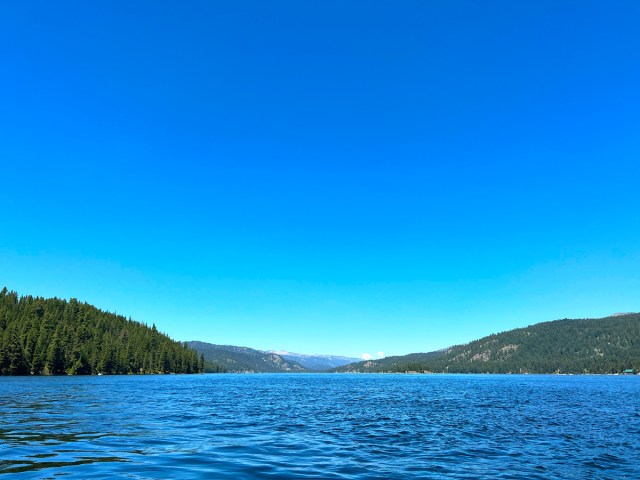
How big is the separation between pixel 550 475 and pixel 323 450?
39.8 feet

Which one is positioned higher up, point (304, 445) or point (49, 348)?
point (49, 348)

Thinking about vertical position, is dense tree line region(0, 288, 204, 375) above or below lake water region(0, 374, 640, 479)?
above

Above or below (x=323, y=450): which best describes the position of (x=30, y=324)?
above

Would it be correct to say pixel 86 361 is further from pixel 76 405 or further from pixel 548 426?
pixel 548 426

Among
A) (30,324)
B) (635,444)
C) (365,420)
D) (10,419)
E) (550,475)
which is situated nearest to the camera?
(550,475)

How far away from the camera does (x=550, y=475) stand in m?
20.4

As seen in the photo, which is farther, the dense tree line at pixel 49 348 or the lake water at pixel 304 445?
the dense tree line at pixel 49 348

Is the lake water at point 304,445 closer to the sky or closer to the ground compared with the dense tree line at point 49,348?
closer to the ground

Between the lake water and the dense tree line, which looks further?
the dense tree line

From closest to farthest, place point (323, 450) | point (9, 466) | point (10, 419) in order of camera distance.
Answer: point (9, 466) < point (323, 450) < point (10, 419)

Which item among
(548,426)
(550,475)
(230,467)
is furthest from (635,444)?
(230,467)

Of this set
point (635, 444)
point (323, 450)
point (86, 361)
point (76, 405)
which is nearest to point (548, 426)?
point (635, 444)

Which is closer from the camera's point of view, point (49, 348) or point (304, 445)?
point (304, 445)

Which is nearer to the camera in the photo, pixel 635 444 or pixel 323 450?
pixel 323 450
